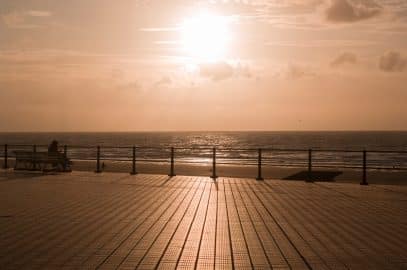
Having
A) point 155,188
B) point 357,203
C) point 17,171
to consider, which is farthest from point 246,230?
point 17,171

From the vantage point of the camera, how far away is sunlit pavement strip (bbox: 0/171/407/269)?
5.91 meters

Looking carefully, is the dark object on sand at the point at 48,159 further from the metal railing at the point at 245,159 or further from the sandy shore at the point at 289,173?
the sandy shore at the point at 289,173

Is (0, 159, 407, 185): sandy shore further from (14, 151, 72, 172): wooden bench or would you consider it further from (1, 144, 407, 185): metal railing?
(14, 151, 72, 172): wooden bench

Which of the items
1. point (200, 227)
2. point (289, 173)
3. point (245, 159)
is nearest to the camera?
point (200, 227)

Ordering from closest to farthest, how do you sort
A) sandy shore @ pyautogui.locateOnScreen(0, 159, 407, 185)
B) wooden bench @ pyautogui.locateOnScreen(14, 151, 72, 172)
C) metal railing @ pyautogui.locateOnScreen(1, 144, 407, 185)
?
metal railing @ pyautogui.locateOnScreen(1, 144, 407, 185), wooden bench @ pyautogui.locateOnScreen(14, 151, 72, 172), sandy shore @ pyautogui.locateOnScreen(0, 159, 407, 185)

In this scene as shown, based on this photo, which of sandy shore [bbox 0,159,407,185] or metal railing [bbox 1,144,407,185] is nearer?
metal railing [bbox 1,144,407,185]

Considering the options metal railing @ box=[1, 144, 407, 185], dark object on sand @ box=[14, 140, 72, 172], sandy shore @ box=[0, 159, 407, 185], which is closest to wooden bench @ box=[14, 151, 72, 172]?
dark object on sand @ box=[14, 140, 72, 172]

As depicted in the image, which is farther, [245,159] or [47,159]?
[245,159]

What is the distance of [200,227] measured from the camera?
7.79 meters

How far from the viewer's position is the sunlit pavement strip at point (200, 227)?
5.91 metres

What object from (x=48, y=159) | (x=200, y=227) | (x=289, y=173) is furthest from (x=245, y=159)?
(x=200, y=227)

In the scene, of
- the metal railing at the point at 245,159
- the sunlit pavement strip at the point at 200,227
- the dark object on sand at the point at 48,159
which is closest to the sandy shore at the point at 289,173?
the metal railing at the point at 245,159

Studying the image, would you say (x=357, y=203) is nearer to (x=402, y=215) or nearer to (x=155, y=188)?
(x=402, y=215)

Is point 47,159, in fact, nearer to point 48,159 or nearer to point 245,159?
point 48,159
